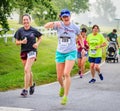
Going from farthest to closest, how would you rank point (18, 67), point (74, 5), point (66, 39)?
1. point (74, 5)
2. point (18, 67)
3. point (66, 39)

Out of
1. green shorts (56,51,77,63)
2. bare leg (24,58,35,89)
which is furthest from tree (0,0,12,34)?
green shorts (56,51,77,63)

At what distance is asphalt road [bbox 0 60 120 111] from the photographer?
31.9 feet

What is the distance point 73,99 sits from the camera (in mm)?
11125

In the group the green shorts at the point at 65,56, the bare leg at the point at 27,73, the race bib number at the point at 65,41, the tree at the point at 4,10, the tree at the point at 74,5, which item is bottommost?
the bare leg at the point at 27,73

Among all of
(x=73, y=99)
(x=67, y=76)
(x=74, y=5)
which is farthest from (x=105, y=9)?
(x=67, y=76)

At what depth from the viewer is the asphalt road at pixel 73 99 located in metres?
9.73

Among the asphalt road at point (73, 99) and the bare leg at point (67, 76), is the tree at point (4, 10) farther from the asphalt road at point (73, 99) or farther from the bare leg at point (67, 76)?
the bare leg at point (67, 76)

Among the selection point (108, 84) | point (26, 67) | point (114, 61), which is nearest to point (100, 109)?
point (26, 67)

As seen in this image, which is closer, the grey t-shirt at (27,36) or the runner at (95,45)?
the grey t-shirt at (27,36)

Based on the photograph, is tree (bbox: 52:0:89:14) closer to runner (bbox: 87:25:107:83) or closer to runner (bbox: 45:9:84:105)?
runner (bbox: 87:25:107:83)

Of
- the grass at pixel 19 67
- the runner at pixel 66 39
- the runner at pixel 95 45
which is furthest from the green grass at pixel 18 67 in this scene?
the runner at pixel 66 39

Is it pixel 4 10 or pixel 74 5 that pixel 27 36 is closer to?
pixel 4 10

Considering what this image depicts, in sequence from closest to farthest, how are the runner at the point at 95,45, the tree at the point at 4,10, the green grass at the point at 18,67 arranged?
the green grass at the point at 18,67
the runner at the point at 95,45
the tree at the point at 4,10

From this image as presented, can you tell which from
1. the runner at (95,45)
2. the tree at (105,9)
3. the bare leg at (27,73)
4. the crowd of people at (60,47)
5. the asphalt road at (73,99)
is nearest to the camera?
the asphalt road at (73,99)
